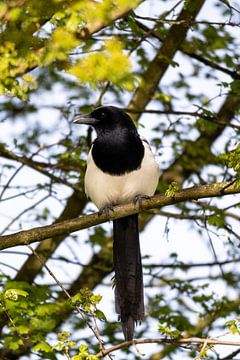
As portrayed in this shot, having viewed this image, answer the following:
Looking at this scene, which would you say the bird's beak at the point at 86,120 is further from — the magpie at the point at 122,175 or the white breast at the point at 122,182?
the white breast at the point at 122,182

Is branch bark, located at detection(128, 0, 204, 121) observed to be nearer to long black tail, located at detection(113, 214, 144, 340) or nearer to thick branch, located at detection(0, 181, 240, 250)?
long black tail, located at detection(113, 214, 144, 340)

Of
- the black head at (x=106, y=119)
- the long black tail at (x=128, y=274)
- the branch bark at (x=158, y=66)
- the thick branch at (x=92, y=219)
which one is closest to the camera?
the thick branch at (x=92, y=219)

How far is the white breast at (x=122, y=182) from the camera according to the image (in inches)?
198

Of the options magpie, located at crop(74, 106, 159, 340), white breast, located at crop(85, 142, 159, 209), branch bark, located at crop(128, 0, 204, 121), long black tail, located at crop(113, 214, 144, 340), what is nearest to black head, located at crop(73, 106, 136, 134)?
magpie, located at crop(74, 106, 159, 340)

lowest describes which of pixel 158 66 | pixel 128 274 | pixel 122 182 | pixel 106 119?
pixel 128 274

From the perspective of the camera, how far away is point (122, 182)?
5043 millimetres

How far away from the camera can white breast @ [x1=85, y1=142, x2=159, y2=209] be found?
502cm

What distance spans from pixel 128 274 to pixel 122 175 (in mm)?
668

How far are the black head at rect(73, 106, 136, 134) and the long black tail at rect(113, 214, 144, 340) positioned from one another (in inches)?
25.6

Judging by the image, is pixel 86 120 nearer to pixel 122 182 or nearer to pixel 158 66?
pixel 122 182

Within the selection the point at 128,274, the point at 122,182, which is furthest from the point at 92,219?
the point at 122,182

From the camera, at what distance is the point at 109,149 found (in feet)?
16.6

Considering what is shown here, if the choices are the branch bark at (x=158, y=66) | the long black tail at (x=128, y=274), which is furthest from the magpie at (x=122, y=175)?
the branch bark at (x=158, y=66)

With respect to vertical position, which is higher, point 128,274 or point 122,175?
point 122,175
